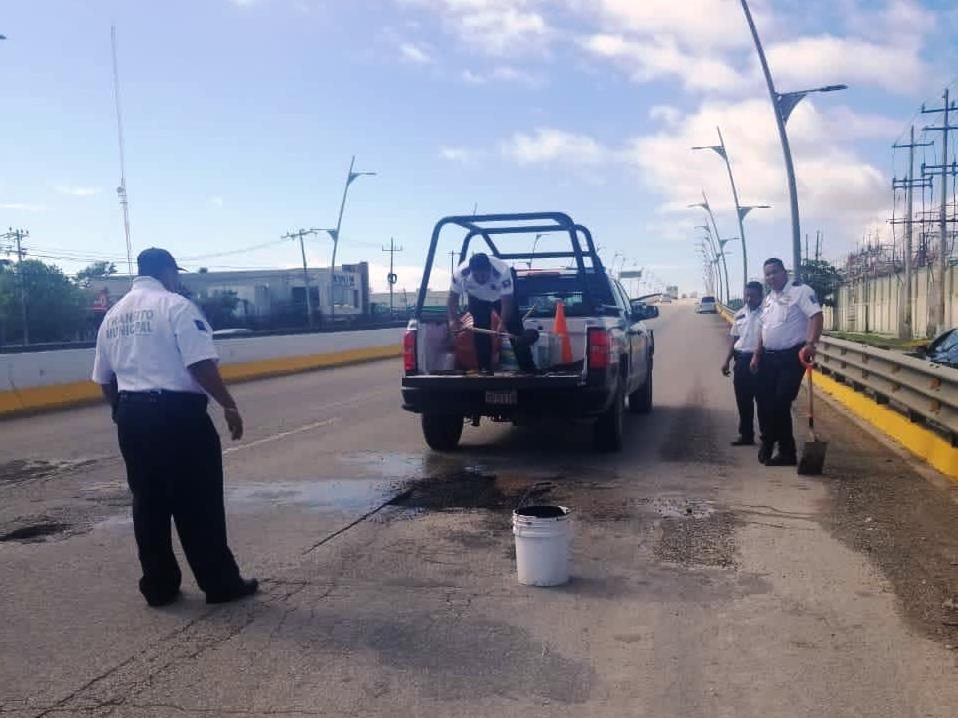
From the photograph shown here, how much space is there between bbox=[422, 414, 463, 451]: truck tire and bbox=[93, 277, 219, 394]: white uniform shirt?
17.0 ft

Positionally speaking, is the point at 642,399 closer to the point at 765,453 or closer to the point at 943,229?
the point at 765,453

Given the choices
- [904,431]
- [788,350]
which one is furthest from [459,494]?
[904,431]

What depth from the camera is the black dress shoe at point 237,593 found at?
5.11 meters

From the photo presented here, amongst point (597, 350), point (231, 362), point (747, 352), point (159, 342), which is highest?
point (159, 342)

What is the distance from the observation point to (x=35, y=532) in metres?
6.79

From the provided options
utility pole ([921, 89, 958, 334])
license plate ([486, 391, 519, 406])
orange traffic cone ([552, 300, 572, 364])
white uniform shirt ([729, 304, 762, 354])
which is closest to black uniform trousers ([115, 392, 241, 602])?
license plate ([486, 391, 519, 406])

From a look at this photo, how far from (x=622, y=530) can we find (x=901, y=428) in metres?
5.26

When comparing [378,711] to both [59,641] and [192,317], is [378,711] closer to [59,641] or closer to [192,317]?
[59,641]

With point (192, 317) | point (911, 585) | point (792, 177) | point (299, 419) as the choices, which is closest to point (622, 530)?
point (911, 585)

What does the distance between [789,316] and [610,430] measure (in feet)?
6.89

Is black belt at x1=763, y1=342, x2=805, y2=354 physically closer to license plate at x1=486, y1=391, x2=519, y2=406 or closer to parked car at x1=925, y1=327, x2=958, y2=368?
license plate at x1=486, y1=391, x2=519, y2=406

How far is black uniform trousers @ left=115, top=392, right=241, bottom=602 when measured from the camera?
4.95 meters

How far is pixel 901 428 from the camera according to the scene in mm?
10461

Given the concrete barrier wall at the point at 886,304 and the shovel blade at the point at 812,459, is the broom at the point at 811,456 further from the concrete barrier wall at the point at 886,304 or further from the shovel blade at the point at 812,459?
the concrete barrier wall at the point at 886,304
